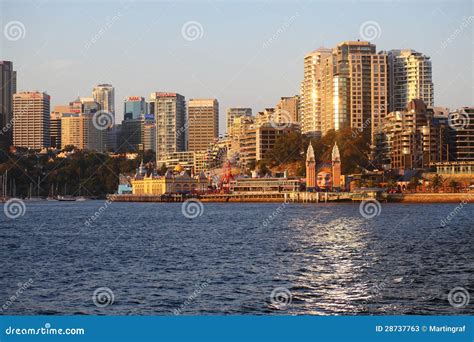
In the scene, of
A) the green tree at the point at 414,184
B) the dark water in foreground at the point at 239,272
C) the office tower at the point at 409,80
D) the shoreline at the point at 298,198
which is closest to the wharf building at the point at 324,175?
the shoreline at the point at 298,198

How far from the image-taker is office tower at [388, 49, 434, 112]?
346 ft

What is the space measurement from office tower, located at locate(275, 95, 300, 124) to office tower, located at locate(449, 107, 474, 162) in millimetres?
39851

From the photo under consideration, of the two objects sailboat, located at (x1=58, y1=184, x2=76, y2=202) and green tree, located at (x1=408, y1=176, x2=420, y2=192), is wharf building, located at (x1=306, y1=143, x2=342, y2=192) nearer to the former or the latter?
green tree, located at (x1=408, y1=176, x2=420, y2=192)

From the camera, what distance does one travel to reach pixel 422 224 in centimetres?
3797

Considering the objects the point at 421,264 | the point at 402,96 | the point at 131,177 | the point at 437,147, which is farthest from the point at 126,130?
the point at 421,264

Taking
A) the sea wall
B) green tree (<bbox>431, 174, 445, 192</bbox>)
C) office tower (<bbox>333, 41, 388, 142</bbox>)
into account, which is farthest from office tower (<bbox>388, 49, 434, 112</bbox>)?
the sea wall

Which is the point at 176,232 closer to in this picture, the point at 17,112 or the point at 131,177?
the point at 17,112

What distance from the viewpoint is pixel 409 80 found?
106 m

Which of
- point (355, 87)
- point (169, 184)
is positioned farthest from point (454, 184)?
point (169, 184)

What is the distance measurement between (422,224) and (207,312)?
84.8ft

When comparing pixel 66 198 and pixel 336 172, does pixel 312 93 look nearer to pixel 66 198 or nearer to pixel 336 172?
pixel 336 172

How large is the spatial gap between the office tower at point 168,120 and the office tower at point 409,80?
131 ft

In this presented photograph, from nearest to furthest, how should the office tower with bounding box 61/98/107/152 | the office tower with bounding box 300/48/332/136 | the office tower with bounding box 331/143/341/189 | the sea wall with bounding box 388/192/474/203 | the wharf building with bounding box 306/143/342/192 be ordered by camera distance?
the sea wall with bounding box 388/192/474/203 < the office tower with bounding box 331/143/341/189 < the wharf building with bounding box 306/143/342/192 < the office tower with bounding box 300/48/332/136 < the office tower with bounding box 61/98/107/152

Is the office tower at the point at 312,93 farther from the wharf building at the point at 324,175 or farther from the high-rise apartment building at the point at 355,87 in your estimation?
the wharf building at the point at 324,175
